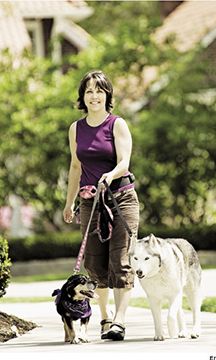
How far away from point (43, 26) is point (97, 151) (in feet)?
74.9

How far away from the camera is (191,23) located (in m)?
35.8

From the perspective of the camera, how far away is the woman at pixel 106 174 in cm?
1012

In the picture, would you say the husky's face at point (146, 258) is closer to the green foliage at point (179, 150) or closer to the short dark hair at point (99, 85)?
the short dark hair at point (99, 85)

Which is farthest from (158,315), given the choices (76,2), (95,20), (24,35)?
(95,20)

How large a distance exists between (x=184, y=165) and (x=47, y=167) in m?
2.95

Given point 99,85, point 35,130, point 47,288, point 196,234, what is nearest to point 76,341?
point 99,85

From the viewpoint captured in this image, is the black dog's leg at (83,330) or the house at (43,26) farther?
the house at (43,26)

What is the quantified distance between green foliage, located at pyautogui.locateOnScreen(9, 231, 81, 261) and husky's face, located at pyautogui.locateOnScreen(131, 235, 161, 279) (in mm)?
15880

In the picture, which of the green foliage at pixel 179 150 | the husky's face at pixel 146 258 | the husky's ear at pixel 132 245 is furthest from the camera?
the green foliage at pixel 179 150

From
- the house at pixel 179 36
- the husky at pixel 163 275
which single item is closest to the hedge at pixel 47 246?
the house at pixel 179 36

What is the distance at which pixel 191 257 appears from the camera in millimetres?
10297

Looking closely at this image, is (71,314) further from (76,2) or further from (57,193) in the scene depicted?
(76,2)

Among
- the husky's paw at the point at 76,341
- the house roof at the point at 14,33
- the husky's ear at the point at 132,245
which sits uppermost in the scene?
the house roof at the point at 14,33

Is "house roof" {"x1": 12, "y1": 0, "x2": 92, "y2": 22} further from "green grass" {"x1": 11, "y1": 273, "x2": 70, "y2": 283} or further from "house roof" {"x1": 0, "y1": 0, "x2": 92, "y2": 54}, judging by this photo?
"green grass" {"x1": 11, "y1": 273, "x2": 70, "y2": 283}
